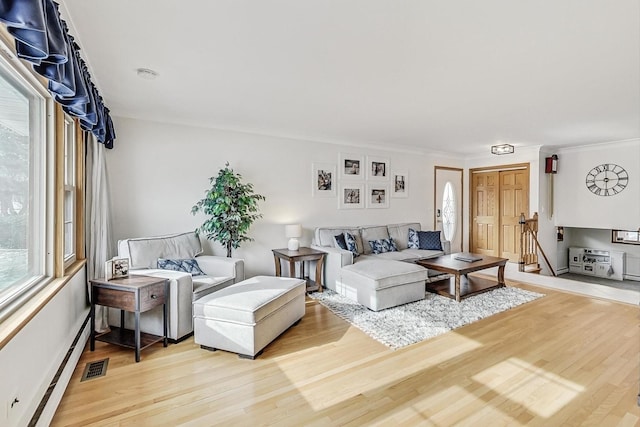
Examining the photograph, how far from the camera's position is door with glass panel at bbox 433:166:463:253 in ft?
22.9

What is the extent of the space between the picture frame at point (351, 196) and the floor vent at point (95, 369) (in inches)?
154

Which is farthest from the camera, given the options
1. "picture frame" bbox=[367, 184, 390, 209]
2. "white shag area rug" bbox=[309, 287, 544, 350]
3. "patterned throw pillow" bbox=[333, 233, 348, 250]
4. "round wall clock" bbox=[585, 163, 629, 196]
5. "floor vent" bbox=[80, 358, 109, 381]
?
"picture frame" bbox=[367, 184, 390, 209]

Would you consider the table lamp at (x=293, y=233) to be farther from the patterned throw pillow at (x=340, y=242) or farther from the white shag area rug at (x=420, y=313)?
the white shag area rug at (x=420, y=313)

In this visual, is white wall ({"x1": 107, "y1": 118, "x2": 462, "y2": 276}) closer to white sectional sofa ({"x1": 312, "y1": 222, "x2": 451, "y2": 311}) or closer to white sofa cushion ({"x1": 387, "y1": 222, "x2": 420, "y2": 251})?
white sofa cushion ({"x1": 387, "y1": 222, "x2": 420, "y2": 251})

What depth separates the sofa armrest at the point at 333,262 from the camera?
4453mm

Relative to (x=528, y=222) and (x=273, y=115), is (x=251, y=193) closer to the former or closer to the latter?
(x=273, y=115)

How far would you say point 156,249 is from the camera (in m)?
3.49

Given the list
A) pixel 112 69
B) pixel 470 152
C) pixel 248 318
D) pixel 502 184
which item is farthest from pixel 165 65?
pixel 502 184

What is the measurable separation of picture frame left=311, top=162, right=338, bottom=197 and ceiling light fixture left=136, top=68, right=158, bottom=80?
2.87 m

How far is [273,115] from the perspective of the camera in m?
4.05

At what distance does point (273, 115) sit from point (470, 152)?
4.53m

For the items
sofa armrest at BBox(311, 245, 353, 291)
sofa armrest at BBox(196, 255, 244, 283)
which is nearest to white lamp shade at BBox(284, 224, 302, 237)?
sofa armrest at BBox(311, 245, 353, 291)

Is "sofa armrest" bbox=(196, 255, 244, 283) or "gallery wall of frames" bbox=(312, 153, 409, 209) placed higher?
"gallery wall of frames" bbox=(312, 153, 409, 209)

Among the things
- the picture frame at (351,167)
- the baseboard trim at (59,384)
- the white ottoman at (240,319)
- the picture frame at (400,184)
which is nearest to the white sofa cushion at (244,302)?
the white ottoman at (240,319)
